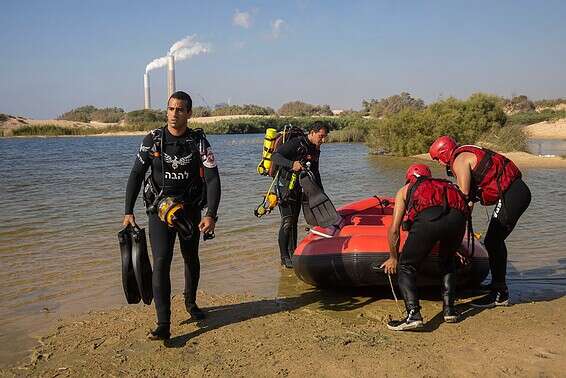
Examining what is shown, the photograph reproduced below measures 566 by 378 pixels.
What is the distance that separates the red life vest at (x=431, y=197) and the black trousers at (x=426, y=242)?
0.04m

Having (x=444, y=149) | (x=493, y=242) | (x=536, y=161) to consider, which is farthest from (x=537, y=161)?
(x=444, y=149)

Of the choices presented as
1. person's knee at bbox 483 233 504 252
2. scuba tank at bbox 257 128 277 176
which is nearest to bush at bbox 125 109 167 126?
scuba tank at bbox 257 128 277 176

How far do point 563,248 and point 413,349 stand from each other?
13.5 ft

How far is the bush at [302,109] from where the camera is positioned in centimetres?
11531

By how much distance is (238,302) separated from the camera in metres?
5.46

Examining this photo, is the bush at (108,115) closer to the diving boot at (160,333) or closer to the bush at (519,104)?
the bush at (519,104)

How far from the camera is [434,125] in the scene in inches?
1102

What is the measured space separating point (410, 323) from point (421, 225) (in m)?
0.78

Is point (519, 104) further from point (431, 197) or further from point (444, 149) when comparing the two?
point (431, 197)

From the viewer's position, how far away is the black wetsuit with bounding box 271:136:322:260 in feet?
21.3

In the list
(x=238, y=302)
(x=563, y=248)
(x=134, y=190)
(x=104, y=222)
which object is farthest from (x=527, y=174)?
(x=134, y=190)

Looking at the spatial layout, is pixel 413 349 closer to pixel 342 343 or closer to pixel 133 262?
pixel 342 343

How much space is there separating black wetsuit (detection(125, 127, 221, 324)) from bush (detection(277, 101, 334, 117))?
10775 cm

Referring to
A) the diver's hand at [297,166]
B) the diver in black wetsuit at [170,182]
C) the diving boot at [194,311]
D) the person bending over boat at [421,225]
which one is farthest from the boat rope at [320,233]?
the diver in black wetsuit at [170,182]
